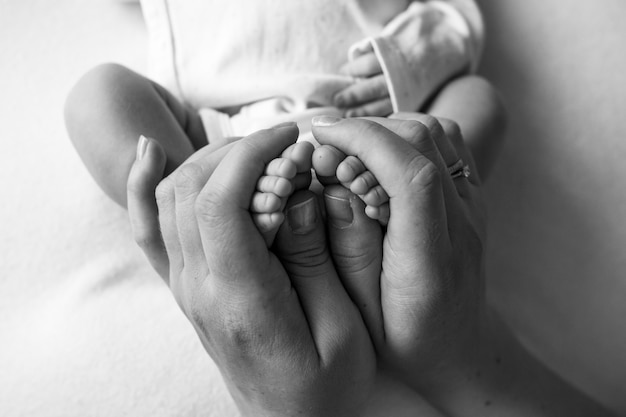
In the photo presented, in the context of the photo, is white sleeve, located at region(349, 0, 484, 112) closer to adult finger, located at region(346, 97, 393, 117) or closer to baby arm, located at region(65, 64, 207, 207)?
adult finger, located at region(346, 97, 393, 117)

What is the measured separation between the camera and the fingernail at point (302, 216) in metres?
0.56

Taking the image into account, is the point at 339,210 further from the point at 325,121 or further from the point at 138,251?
the point at 138,251

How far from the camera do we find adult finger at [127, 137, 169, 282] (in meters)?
0.69

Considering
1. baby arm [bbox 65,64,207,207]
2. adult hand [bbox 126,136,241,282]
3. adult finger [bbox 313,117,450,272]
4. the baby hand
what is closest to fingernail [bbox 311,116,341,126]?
adult finger [bbox 313,117,450,272]

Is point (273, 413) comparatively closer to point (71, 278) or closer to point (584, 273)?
point (71, 278)

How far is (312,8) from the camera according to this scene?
937mm

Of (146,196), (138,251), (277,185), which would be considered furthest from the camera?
(138,251)

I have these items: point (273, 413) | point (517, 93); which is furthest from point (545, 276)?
point (273, 413)

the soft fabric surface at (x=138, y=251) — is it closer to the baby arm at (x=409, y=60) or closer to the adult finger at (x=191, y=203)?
the baby arm at (x=409, y=60)

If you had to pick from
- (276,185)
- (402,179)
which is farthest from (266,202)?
(402,179)

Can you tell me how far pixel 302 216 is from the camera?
56 cm

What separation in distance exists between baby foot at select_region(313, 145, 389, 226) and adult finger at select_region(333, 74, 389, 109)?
0.38 m

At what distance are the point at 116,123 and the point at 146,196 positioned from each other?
123mm

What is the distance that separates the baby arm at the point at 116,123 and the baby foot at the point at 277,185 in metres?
0.24
